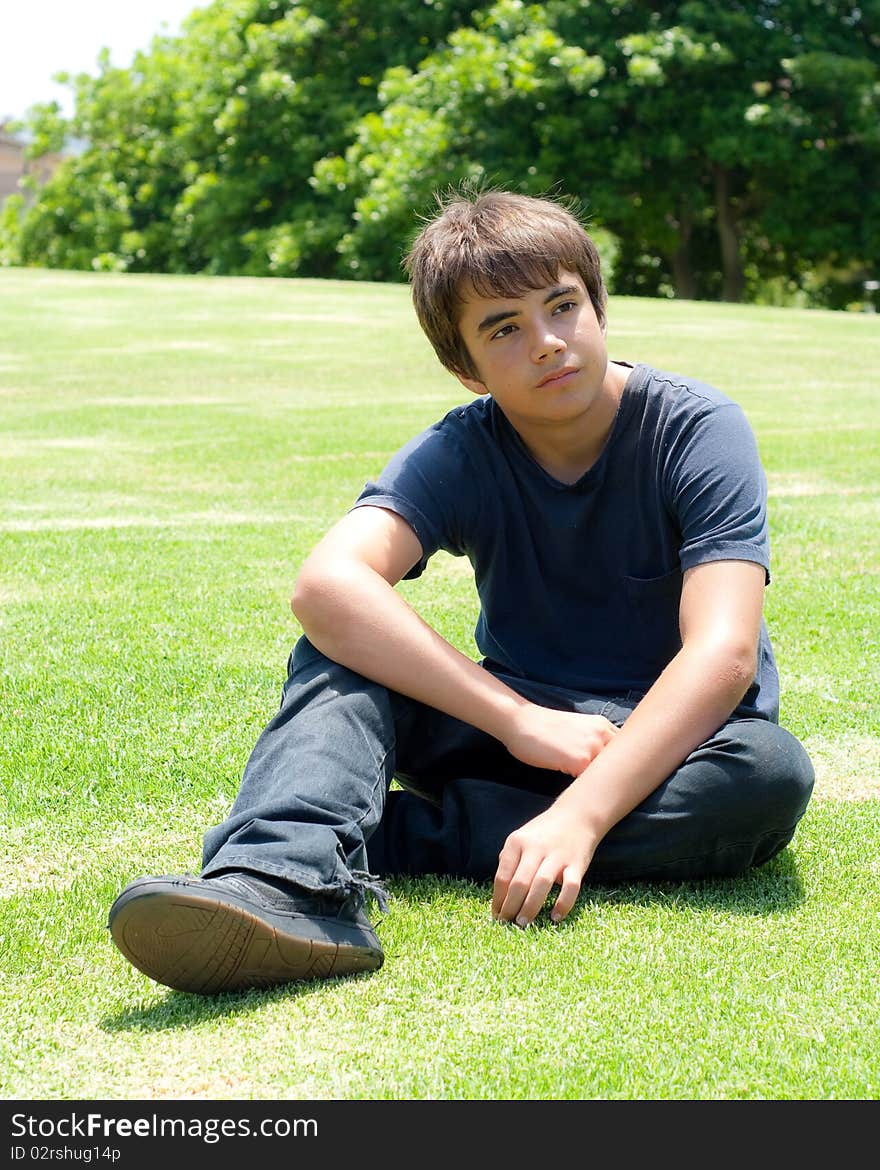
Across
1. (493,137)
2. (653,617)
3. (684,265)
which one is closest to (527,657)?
(653,617)

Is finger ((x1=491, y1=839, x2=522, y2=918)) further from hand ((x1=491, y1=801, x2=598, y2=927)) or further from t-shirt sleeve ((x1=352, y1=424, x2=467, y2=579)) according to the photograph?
t-shirt sleeve ((x1=352, y1=424, x2=467, y2=579))

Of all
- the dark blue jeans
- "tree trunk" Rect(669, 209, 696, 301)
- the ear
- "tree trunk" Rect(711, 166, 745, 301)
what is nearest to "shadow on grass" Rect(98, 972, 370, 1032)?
the dark blue jeans

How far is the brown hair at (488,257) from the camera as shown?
287 centimetres

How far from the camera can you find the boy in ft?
8.10

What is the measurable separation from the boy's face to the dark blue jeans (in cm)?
56

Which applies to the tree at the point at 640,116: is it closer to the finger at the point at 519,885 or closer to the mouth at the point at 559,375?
the mouth at the point at 559,375

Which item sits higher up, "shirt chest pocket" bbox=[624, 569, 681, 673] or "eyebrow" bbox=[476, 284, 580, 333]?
"eyebrow" bbox=[476, 284, 580, 333]

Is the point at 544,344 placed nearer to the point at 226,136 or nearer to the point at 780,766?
the point at 780,766

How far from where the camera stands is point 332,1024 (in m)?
2.17

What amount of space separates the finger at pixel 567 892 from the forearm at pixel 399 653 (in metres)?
0.35

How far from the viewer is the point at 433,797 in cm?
299

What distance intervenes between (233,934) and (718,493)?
1224 mm
